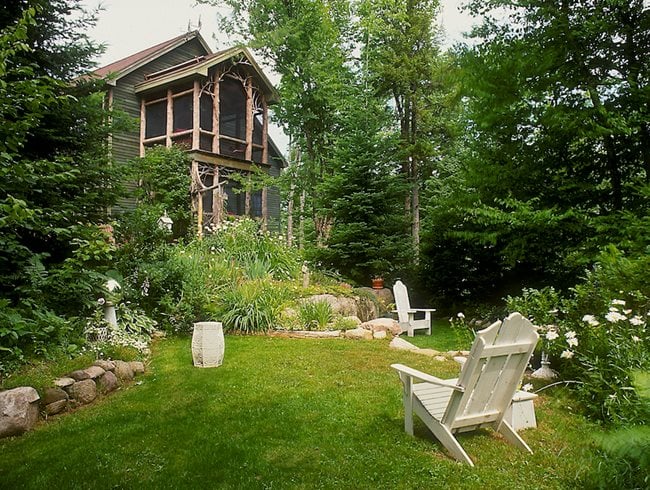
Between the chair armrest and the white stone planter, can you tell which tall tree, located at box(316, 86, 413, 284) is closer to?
the white stone planter

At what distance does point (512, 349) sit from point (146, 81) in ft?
51.1

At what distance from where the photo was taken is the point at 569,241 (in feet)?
23.2

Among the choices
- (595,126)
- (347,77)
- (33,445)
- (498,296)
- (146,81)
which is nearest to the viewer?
(33,445)

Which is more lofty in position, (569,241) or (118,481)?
(569,241)

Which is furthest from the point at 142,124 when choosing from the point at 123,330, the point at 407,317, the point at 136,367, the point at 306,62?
the point at 136,367

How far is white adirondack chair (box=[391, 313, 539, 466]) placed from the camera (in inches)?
115

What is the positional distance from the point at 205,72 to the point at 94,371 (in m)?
11.4

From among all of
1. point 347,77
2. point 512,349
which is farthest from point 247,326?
point 347,77

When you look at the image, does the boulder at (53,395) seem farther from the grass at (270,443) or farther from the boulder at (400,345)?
the boulder at (400,345)

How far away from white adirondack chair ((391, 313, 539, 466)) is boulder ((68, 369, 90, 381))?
2763 mm

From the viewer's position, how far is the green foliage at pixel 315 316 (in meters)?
7.42

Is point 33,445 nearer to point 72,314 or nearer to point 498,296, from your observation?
point 72,314

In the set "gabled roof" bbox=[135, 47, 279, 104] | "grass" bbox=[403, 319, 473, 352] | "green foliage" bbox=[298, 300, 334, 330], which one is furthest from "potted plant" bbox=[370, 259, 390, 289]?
"gabled roof" bbox=[135, 47, 279, 104]

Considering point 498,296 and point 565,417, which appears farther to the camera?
point 498,296
